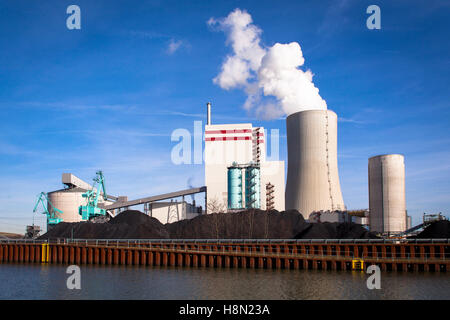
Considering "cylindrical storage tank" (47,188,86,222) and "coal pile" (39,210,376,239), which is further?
"cylindrical storage tank" (47,188,86,222)

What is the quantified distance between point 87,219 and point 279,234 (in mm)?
30353

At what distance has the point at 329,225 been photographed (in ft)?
171

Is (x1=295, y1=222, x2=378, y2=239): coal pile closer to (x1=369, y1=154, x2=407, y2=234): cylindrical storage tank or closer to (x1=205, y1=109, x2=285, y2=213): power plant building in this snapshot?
(x1=369, y1=154, x2=407, y2=234): cylindrical storage tank

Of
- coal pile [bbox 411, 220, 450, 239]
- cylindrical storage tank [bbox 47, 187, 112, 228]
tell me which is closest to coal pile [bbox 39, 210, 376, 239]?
coal pile [bbox 411, 220, 450, 239]

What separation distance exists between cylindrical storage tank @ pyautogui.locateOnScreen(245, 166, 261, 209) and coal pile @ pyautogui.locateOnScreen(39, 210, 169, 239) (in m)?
15.5

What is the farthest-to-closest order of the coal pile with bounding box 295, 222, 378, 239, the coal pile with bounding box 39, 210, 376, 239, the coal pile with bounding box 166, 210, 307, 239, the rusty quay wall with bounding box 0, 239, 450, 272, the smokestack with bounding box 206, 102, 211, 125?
the smokestack with bounding box 206, 102, 211, 125, the coal pile with bounding box 166, 210, 307, 239, the coal pile with bounding box 39, 210, 376, 239, the coal pile with bounding box 295, 222, 378, 239, the rusty quay wall with bounding box 0, 239, 450, 272

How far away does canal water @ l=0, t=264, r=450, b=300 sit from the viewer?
78.8ft

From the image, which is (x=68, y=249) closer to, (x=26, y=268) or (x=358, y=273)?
(x=26, y=268)

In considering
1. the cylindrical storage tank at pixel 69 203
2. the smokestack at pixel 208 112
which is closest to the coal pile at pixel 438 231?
the smokestack at pixel 208 112

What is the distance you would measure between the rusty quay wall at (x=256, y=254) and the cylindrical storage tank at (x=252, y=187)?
1067 inches

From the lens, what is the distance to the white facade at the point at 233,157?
2798 inches

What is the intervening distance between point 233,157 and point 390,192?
2466 centimetres
